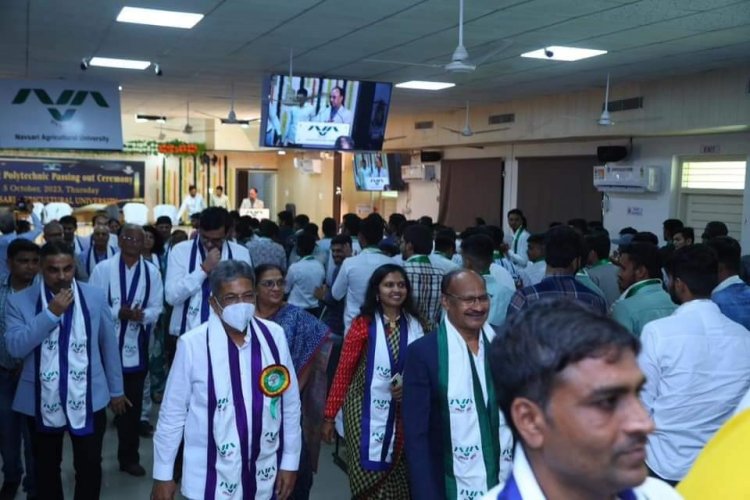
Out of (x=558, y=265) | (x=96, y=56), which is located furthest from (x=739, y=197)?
(x=96, y=56)

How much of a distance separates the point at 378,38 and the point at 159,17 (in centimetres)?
208

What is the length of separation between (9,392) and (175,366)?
2.12 m

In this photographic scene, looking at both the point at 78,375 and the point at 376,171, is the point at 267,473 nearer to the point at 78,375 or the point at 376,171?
the point at 78,375

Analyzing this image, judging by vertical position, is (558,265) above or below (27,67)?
below

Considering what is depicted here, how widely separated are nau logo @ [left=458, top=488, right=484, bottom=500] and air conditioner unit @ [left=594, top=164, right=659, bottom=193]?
332 inches

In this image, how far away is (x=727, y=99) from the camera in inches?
337

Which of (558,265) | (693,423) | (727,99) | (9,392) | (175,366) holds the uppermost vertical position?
(727,99)

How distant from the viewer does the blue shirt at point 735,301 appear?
3.72m

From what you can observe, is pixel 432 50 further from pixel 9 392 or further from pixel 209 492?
pixel 209 492

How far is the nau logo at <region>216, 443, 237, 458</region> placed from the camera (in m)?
2.79

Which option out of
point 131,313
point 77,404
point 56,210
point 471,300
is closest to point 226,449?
point 471,300

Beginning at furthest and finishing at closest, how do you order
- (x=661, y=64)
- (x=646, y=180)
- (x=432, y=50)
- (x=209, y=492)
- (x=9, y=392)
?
(x=646, y=180) → (x=661, y=64) → (x=432, y=50) → (x=9, y=392) → (x=209, y=492)

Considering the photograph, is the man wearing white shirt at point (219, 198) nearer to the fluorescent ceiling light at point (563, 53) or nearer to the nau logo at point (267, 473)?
the fluorescent ceiling light at point (563, 53)

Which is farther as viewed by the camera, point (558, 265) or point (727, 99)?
point (727, 99)
